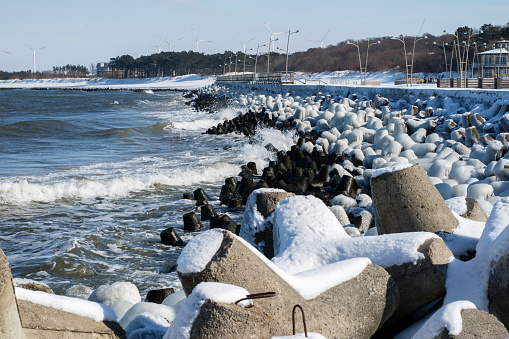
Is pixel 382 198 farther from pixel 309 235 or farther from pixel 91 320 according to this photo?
pixel 91 320

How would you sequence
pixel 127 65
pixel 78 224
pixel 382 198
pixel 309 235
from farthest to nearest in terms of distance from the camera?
pixel 127 65
pixel 78 224
pixel 382 198
pixel 309 235

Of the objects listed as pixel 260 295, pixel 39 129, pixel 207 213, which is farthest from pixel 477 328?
pixel 39 129

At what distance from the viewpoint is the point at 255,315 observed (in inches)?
83.0

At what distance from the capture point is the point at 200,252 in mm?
2465

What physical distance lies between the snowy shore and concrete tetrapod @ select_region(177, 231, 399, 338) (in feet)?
0.23

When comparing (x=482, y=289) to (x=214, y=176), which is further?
(x=214, y=176)

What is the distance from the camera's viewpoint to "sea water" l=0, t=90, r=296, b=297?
19.7 feet

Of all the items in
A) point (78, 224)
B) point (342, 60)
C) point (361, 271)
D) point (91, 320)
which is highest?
point (342, 60)

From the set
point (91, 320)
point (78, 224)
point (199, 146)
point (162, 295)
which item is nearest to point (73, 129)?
point (199, 146)

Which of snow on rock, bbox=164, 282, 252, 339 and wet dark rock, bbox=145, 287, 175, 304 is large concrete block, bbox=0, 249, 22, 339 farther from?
wet dark rock, bbox=145, 287, 175, 304

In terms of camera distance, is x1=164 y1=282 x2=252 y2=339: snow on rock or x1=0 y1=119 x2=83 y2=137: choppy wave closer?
x1=164 y1=282 x2=252 y2=339: snow on rock

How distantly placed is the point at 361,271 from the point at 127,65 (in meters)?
155

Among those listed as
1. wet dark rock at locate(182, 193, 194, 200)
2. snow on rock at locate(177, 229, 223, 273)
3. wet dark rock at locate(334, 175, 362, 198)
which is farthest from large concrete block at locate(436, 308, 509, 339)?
wet dark rock at locate(182, 193, 194, 200)

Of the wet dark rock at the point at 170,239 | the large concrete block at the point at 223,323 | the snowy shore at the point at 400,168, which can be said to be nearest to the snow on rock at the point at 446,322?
the snowy shore at the point at 400,168
